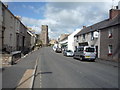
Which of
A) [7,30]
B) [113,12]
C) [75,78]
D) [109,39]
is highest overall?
[113,12]

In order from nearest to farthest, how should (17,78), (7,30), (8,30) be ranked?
(17,78) < (7,30) < (8,30)

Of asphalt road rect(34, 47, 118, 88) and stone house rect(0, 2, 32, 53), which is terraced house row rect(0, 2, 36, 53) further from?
asphalt road rect(34, 47, 118, 88)

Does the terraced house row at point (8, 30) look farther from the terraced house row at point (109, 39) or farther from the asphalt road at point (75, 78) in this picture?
the terraced house row at point (109, 39)

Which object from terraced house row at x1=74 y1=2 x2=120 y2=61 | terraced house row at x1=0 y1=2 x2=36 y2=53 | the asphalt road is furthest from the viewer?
terraced house row at x1=74 y1=2 x2=120 y2=61

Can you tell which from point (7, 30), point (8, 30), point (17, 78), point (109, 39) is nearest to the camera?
point (17, 78)

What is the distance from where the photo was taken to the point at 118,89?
738cm

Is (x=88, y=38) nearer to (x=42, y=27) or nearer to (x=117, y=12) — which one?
(x=117, y=12)

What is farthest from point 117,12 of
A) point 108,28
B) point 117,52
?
point 117,52

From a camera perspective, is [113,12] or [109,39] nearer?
[109,39]

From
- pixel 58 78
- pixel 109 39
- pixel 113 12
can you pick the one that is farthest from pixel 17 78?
pixel 113 12

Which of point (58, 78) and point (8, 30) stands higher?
point (8, 30)

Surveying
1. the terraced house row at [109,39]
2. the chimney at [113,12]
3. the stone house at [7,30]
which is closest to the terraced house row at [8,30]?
the stone house at [7,30]

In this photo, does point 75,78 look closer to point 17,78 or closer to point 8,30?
point 17,78

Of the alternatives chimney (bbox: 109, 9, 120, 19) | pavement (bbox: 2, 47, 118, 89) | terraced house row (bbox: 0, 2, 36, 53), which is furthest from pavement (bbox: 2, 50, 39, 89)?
chimney (bbox: 109, 9, 120, 19)
